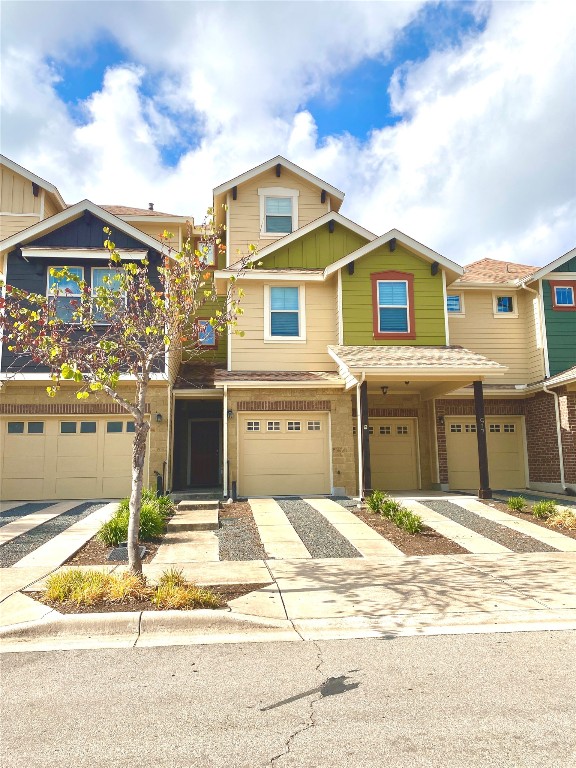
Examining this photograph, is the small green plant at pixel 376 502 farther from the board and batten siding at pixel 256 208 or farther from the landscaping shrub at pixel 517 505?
the board and batten siding at pixel 256 208

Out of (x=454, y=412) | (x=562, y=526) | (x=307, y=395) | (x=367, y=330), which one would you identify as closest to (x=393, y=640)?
(x=562, y=526)

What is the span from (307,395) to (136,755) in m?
11.9

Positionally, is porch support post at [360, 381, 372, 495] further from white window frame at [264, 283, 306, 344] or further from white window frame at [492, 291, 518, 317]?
white window frame at [492, 291, 518, 317]

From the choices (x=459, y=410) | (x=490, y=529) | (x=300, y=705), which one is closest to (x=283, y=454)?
(x=459, y=410)

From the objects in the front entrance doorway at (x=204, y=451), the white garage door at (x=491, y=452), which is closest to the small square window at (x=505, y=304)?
the white garage door at (x=491, y=452)

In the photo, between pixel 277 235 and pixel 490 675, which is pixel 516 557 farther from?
pixel 277 235

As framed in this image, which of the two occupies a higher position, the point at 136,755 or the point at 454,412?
the point at 454,412

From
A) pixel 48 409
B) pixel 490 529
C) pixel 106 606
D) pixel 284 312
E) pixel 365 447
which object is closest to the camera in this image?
pixel 106 606

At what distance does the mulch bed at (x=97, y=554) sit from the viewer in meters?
8.31

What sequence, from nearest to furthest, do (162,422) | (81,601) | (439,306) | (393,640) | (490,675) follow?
(490,675)
(393,640)
(81,601)
(162,422)
(439,306)

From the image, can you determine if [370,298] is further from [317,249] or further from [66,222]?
[66,222]

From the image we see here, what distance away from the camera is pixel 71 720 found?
153 inches

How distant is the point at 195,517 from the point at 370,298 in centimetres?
784

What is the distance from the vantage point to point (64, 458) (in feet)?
49.1
